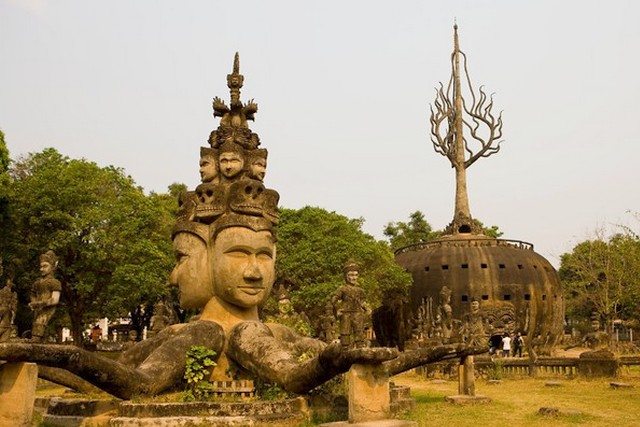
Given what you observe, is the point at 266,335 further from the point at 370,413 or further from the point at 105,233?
the point at 105,233

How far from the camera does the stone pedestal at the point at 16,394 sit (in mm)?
8227

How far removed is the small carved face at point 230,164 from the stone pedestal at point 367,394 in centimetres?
495

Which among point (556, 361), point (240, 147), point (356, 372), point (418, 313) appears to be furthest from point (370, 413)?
point (418, 313)

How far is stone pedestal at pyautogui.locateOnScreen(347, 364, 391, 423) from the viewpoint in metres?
9.16

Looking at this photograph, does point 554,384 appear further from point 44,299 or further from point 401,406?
point 44,299

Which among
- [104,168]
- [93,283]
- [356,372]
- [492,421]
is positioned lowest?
[492,421]

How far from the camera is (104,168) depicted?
28.6 meters

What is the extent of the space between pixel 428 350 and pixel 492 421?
2.34 m

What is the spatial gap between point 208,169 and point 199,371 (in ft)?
12.5

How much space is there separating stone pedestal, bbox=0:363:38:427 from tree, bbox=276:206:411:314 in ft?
73.0

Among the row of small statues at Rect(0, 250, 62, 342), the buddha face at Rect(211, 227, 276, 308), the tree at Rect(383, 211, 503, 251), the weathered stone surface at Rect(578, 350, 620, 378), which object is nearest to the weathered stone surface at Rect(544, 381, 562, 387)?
the weathered stone surface at Rect(578, 350, 620, 378)

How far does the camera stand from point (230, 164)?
12.9m

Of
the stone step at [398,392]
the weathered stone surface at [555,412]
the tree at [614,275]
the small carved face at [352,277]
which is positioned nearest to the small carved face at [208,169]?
the small carved face at [352,277]

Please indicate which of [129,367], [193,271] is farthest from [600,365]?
[129,367]
